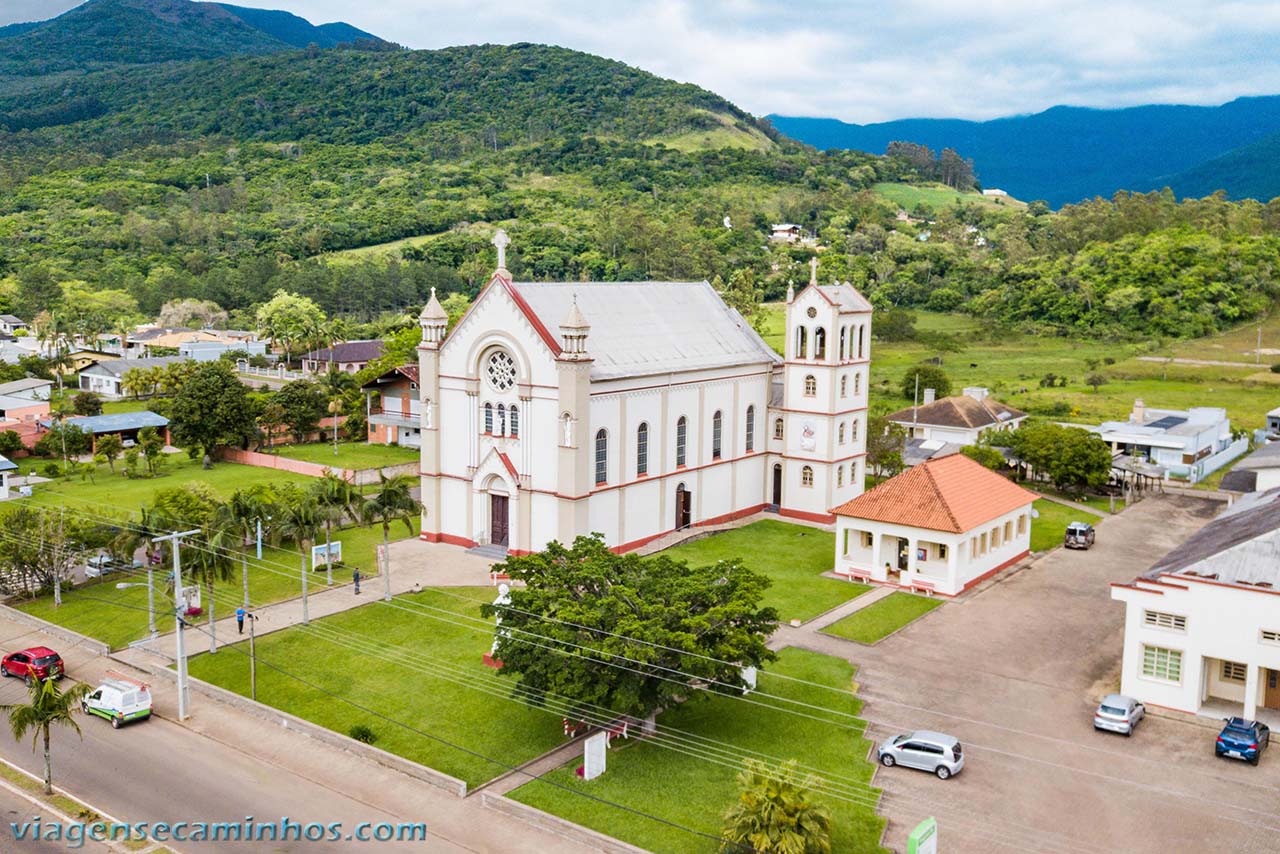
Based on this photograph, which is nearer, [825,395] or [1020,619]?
[1020,619]

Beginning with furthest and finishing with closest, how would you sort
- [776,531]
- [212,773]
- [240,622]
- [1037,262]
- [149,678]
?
[1037,262], [776,531], [240,622], [149,678], [212,773]

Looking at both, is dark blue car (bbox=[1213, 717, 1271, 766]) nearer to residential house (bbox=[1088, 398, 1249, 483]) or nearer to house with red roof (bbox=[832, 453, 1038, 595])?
house with red roof (bbox=[832, 453, 1038, 595])

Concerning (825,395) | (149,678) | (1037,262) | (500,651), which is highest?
(1037,262)

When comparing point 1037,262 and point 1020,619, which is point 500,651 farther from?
point 1037,262

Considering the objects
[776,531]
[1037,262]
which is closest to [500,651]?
[776,531]

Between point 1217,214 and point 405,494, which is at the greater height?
point 1217,214

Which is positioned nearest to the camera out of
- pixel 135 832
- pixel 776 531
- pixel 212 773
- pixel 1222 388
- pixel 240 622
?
pixel 135 832

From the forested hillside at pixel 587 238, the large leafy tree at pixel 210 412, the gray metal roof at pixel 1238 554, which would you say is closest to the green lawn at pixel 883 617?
the gray metal roof at pixel 1238 554
